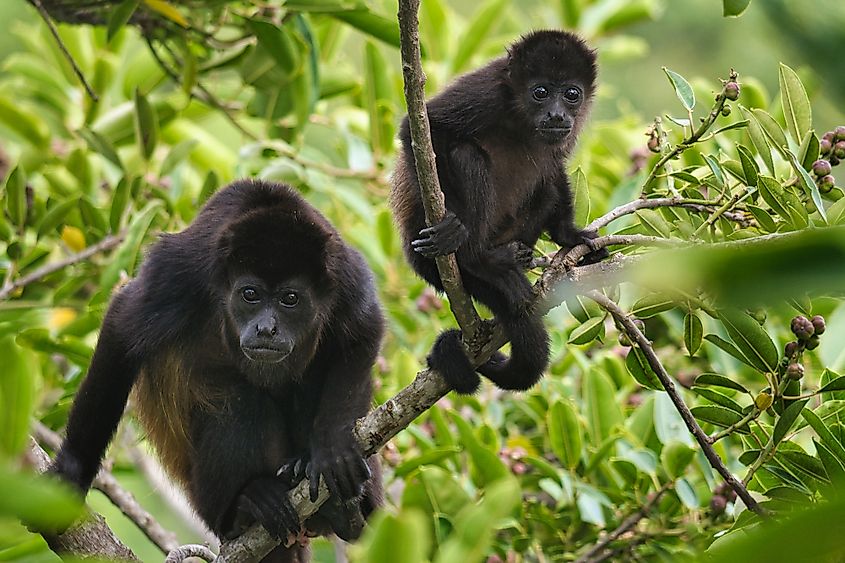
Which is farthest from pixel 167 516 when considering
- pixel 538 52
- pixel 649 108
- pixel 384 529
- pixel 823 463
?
pixel 649 108

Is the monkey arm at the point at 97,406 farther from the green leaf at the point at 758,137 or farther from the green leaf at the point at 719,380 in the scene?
the green leaf at the point at 758,137

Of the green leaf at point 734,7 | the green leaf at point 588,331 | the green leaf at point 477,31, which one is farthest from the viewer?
the green leaf at point 477,31

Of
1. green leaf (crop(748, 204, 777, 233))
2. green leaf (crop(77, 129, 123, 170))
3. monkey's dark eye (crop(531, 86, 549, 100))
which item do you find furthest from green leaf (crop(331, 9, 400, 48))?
green leaf (crop(748, 204, 777, 233))

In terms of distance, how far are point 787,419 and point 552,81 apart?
5.34 feet

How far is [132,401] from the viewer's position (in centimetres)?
384

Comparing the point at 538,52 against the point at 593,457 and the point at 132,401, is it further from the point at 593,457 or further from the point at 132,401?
the point at 132,401

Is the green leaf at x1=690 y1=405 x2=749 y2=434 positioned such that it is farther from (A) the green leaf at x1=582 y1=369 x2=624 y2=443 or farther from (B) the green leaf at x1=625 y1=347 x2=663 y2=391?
(A) the green leaf at x1=582 y1=369 x2=624 y2=443

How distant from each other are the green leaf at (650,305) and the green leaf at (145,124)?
2.56 m

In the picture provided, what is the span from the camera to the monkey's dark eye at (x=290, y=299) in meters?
3.31

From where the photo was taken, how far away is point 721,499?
323 centimetres

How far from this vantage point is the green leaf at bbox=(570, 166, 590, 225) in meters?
3.29

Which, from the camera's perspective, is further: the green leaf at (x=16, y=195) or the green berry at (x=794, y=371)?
the green leaf at (x=16, y=195)

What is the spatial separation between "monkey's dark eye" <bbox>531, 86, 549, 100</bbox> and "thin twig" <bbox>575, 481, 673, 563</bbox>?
1.44 metres

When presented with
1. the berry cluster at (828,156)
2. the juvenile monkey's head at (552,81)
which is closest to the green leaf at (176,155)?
the juvenile monkey's head at (552,81)
